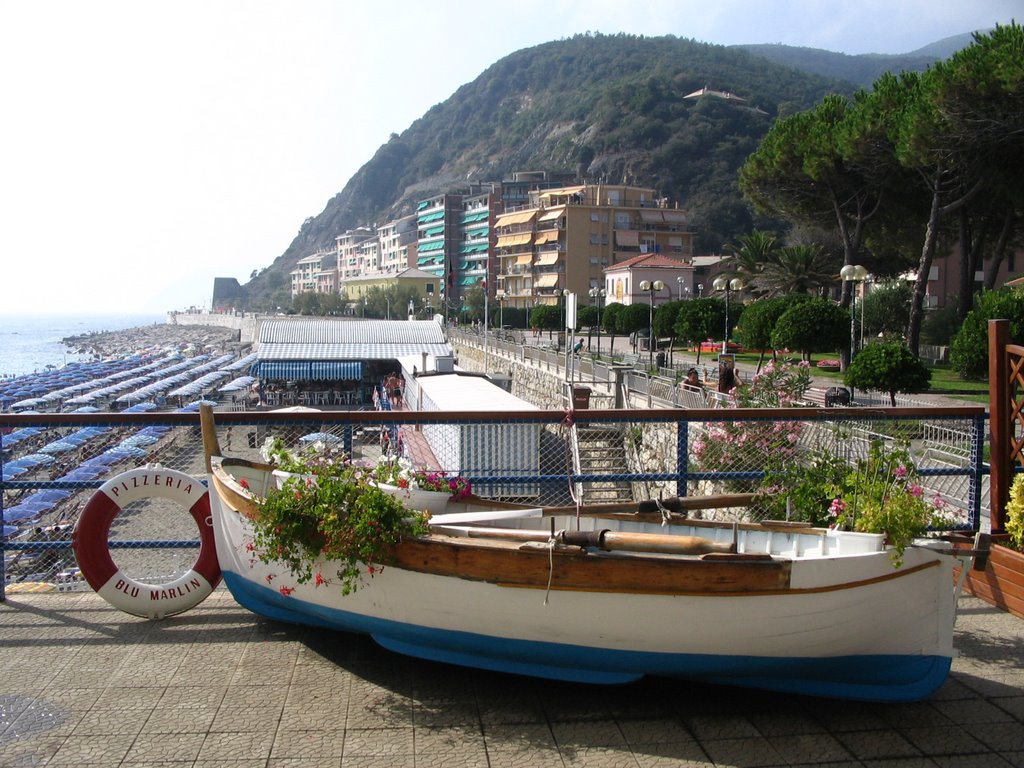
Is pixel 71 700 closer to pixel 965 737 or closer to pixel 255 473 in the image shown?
pixel 255 473

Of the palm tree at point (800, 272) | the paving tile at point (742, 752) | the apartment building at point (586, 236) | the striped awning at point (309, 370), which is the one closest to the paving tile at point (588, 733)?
the paving tile at point (742, 752)

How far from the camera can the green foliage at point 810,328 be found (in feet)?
90.5

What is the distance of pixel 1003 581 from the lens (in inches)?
198

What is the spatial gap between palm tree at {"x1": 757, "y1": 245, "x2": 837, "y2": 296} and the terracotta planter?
4293cm

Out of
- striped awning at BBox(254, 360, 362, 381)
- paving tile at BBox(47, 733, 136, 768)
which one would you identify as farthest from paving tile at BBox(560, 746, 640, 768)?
striped awning at BBox(254, 360, 362, 381)

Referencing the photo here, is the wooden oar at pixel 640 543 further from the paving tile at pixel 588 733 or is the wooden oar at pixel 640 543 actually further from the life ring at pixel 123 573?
the life ring at pixel 123 573

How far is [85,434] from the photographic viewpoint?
36.3 metres

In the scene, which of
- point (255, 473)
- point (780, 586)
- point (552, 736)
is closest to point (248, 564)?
point (255, 473)

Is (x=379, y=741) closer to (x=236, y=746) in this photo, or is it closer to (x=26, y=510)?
(x=236, y=746)

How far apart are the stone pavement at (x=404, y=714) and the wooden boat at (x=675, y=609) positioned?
169 mm

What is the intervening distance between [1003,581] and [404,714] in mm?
3415

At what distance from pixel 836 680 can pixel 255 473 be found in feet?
10.2

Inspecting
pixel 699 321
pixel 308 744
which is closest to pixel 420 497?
pixel 308 744

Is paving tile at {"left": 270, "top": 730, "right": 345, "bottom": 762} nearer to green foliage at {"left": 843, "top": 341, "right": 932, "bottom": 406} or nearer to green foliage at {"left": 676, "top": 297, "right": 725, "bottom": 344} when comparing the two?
green foliage at {"left": 843, "top": 341, "right": 932, "bottom": 406}
